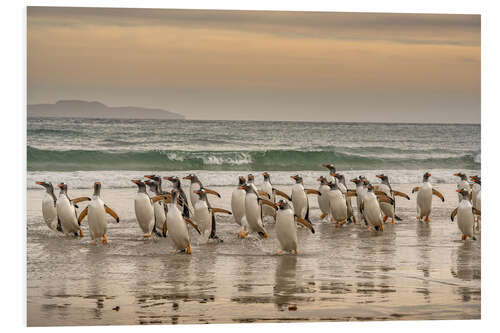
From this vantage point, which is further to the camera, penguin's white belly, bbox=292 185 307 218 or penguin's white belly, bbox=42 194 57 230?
penguin's white belly, bbox=292 185 307 218

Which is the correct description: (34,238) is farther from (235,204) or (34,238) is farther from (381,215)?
(381,215)

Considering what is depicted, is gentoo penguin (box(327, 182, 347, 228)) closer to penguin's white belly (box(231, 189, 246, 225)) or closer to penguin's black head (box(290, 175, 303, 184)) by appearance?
penguin's black head (box(290, 175, 303, 184))

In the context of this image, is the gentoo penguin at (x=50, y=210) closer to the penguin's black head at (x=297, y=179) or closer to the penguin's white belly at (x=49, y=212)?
the penguin's white belly at (x=49, y=212)

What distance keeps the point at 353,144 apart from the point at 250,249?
1.60 metres

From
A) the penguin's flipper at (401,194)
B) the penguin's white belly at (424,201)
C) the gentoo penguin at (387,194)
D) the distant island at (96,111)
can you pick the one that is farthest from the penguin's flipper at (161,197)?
the penguin's white belly at (424,201)

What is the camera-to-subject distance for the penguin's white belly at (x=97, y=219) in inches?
309

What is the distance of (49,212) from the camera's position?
8055 millimetres

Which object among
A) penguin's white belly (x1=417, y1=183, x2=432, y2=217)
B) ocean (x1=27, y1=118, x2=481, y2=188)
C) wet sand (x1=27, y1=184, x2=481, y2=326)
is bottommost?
wet sand (x1=27, y1=184, x2=481, y2=326)

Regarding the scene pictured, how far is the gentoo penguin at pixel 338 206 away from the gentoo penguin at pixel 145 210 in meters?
2.16

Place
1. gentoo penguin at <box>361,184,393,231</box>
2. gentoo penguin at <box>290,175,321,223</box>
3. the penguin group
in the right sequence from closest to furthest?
the penguin group, gentoo penguin at <box>361,184,393,231</box>, gentoo penguin at <box>290,175,321,223</box>

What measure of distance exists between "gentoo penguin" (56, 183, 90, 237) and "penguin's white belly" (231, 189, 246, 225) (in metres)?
1.72

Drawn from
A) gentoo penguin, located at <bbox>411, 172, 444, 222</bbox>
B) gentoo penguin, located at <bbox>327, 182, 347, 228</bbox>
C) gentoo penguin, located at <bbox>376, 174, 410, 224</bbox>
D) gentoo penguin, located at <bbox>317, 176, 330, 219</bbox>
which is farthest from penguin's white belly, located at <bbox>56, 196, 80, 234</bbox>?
gentoo penguin, located at <bbox>411, 172, 444, 222</bbox>

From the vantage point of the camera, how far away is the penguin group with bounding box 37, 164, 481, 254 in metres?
7.59

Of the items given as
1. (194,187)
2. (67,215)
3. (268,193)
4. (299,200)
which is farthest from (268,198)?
(67,215)
